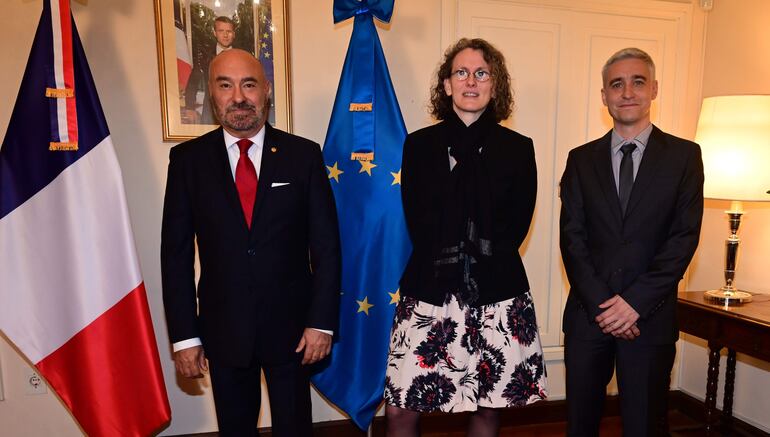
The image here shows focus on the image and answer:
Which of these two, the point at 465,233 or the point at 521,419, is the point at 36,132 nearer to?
the point at 465,233

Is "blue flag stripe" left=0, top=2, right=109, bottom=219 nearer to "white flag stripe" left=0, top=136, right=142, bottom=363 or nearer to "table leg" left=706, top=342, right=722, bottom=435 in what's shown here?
"white flag stripe" left=0, top=136, right=142, bottom=363

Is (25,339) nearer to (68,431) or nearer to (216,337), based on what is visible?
(68,431)

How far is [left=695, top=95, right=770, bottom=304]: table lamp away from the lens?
6.97 ft

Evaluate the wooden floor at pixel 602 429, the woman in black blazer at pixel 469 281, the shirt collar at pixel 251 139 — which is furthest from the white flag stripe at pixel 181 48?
the wooden floor at pixel 602 429

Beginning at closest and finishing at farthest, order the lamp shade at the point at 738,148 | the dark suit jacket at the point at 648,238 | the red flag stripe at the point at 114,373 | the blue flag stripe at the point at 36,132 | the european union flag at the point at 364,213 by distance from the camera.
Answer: the dark suit jacket at the point at 648,238 → the blue flag stripe at the point at 36,132 → the red flag stripe at the point at 114,373 → the lamp shade at the point at 738,148 → the european union flag at the point at 364,213

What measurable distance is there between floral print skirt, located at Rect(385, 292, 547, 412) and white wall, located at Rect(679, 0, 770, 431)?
5.86 feet

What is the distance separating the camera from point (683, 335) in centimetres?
301

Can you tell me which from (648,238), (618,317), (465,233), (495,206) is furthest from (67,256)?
(648,238)

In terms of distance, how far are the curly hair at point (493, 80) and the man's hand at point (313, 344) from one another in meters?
1.00

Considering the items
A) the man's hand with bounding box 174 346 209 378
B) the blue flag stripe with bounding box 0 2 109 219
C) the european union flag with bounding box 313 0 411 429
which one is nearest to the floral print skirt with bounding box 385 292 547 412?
the european union flag with bounding box 313 0 411 429

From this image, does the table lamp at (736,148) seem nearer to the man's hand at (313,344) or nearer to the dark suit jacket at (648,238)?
the dark suit jacket at (648,238)

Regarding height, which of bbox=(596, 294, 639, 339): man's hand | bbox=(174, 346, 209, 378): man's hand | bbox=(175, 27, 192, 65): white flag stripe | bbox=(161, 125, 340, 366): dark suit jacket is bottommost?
bbox=(174, 346, 209, 378): man's hand

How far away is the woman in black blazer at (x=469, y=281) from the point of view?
Result: 164cm

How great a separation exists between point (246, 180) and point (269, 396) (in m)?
0.78
